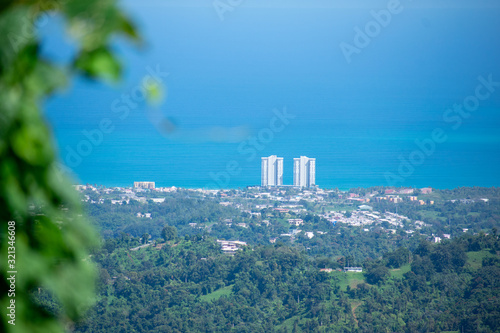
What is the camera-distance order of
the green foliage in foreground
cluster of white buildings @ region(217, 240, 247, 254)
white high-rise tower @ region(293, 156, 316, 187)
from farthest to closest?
white high-rise tower @ region(293, 156, 316, 187)
cluster of white buildings @ region(217, 240, 247, 254)
the green foliage in foreground

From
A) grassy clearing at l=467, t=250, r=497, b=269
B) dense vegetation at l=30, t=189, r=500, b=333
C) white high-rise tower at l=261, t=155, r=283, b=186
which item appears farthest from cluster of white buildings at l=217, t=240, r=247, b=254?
white high-rise tower at l=261, t=155, r=283, b=186

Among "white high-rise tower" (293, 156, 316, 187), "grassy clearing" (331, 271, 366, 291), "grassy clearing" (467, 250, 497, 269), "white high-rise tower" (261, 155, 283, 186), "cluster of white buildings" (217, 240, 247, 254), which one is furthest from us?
"white high-rise tower" (293, 156, 316, 187)

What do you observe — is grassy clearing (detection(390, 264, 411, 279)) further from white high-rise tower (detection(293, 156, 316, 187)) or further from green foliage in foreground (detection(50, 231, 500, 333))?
white high-rise tower (detection(293, 156, 316, 187))

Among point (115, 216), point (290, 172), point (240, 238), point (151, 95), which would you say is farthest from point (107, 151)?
point (151, 95)

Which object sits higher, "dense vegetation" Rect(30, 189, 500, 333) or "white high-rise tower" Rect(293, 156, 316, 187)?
"white high-rise tower" Rect(293, 156, 316, 187)

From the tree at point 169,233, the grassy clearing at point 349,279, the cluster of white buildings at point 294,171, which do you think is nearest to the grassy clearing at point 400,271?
the grassy clearing at point 349,279
